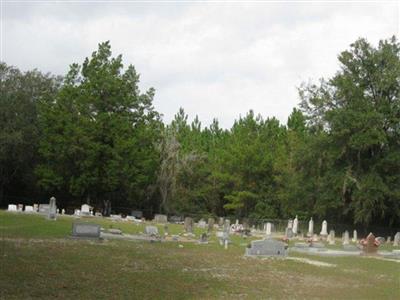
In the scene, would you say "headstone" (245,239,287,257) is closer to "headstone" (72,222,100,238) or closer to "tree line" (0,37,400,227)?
"headstone" (72,222,100,238)

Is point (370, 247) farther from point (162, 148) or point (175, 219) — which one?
point (162, 148)

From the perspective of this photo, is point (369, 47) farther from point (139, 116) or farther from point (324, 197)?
point (139, 116)

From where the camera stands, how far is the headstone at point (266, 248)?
19438mm

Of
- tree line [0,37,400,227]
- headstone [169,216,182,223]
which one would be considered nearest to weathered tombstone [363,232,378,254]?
tree line [0,37,400,227]

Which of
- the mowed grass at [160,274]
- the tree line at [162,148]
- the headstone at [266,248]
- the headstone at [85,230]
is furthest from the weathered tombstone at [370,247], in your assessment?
the tree line at [162,148]

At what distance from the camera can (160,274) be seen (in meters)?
12.8

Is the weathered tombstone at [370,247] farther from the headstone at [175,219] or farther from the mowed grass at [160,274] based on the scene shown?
the headstone at [175,219]

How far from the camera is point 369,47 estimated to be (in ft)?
151

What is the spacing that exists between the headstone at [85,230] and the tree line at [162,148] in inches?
1012

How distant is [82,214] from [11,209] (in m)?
4.75

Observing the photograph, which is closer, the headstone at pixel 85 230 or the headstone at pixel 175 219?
the headstone at pixel 85 230

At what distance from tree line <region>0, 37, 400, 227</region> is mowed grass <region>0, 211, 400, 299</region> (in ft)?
78.9

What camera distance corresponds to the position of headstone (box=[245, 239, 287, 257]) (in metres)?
19.4

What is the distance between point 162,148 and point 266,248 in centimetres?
3477
